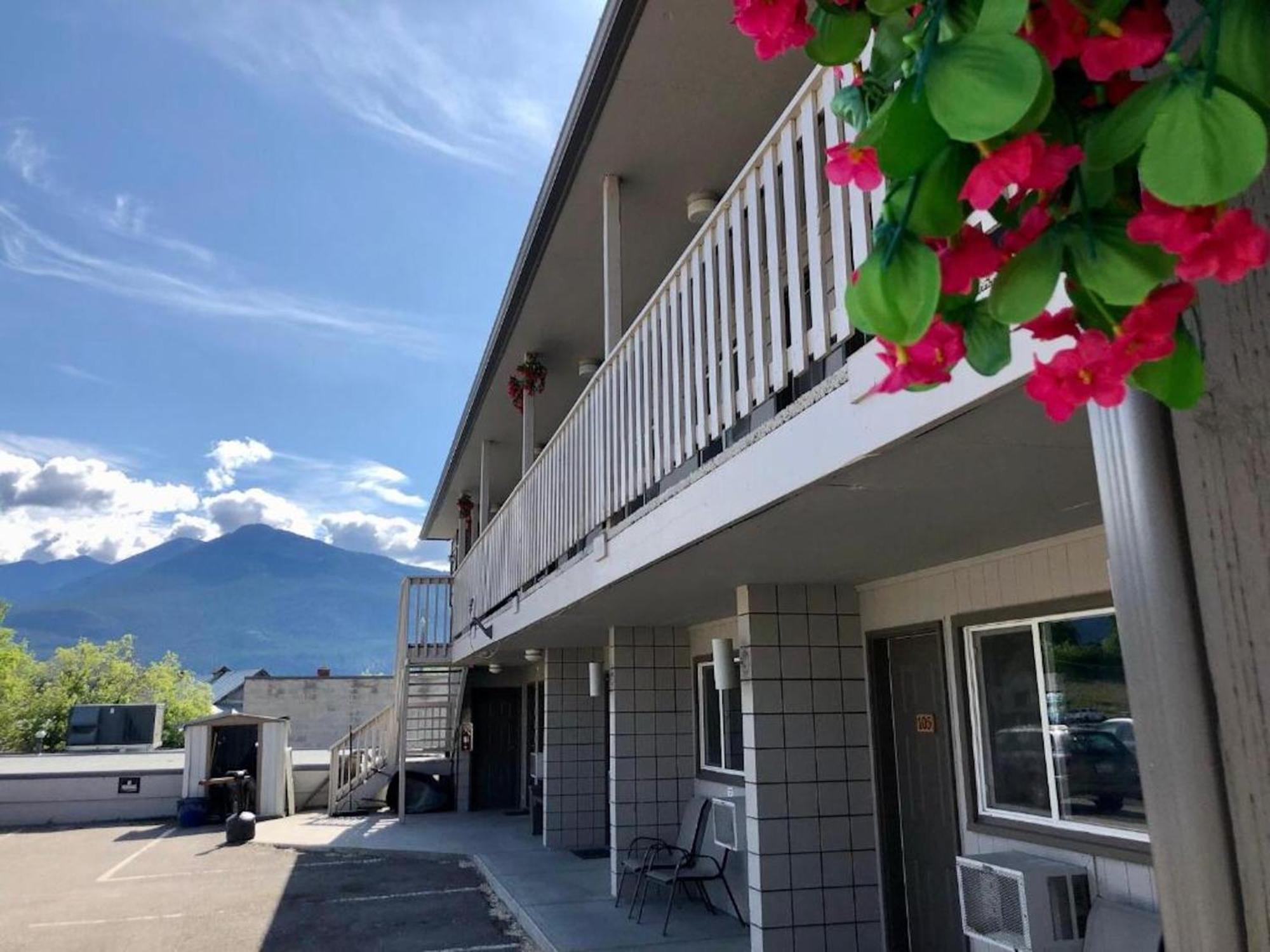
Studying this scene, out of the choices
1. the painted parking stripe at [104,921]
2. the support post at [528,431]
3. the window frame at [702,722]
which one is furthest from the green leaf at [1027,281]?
the painted parking stripe at [104,921]

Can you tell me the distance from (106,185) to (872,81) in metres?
124

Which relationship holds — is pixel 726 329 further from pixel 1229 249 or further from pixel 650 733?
pixel 650 733

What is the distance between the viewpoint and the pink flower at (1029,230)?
2.25 ft

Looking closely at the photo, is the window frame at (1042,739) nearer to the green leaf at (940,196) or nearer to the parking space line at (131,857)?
the green leaf at (940,196)

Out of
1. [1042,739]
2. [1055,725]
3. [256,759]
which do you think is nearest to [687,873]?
[1042,739]

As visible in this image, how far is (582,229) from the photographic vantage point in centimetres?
698

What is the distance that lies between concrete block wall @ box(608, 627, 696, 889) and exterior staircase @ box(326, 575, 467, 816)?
6.82 metres

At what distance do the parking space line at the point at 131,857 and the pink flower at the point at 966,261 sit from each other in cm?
1299

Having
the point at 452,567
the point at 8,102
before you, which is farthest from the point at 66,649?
the point at 8,102

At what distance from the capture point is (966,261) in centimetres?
69

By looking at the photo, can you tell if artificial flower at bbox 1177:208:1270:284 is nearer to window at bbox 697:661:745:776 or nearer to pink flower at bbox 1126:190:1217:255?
pink flower at bbox 1126:190:1217:255

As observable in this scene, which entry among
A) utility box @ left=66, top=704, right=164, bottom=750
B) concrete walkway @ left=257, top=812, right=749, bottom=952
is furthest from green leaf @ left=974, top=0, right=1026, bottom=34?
utility box @ left=66, top=704, right=164, bottom=750

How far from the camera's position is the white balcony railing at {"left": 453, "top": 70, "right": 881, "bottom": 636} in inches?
116

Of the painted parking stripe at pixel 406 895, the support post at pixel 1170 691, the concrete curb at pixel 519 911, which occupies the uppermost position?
the support post at pixel 1170 691
